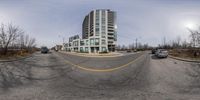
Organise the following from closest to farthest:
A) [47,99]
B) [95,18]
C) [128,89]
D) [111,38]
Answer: [47,99]
[128,89]
[95,18]
[111,38]

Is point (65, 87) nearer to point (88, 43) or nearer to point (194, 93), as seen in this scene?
point (194, 93)

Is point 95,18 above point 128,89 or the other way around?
above

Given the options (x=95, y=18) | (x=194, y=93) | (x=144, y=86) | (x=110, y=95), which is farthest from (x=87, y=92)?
(x=95, y=18)

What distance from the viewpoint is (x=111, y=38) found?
5054 inches

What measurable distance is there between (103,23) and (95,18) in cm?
733

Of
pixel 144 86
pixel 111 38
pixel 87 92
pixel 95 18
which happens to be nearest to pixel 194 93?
pixel 144 86

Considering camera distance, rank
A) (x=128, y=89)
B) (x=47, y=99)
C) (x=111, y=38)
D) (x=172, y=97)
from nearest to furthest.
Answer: (x=47, y=99), (x=172, y=97), (x=128, y=89), (x=111, y=38)

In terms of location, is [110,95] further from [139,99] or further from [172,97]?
[172,97]

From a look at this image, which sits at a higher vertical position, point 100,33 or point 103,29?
point 103,29

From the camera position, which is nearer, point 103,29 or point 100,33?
point 100,33

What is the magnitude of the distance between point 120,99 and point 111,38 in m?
122

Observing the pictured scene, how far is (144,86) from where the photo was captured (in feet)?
28.9

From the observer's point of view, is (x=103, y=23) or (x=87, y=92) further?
(x=103, y=23)

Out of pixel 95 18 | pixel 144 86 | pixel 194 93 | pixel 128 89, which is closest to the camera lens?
pixel 194 93
